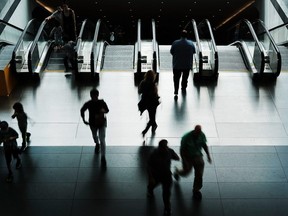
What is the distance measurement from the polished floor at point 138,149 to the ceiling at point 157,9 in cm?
1404

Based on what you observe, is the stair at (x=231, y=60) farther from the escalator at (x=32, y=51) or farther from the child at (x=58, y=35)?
the escalator at (x=32, y=51)

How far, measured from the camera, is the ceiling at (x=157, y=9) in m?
26.4

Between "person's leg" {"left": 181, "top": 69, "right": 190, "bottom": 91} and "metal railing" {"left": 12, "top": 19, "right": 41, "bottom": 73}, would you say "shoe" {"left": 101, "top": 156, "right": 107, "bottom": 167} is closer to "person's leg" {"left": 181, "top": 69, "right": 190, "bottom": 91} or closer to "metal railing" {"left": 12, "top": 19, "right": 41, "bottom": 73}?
"person's leg" {"left": 181, "top": 69, "right": 190, "bottom": 91}

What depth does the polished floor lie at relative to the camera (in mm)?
7824

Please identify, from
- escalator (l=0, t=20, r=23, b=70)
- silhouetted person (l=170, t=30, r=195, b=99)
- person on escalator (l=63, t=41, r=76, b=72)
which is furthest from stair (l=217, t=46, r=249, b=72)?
escalator (l=0, t=20, r=23, b=70)

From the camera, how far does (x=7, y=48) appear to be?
46.6ft

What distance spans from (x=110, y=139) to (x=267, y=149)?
3054mm

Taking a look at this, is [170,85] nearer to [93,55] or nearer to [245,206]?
[93,55]

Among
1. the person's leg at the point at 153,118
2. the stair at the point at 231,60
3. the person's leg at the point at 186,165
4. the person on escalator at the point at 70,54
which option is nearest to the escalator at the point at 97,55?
the person on escalator at the point at 70,54

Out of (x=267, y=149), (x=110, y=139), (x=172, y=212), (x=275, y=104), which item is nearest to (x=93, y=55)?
(x=110, y=139)

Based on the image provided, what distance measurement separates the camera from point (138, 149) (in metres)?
9.44

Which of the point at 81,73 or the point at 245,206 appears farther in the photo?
the point at 81,73

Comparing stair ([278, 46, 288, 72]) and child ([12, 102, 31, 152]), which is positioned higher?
stair ([278, 46, 288, 72])

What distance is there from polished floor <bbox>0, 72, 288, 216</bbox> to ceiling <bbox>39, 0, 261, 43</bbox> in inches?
553
